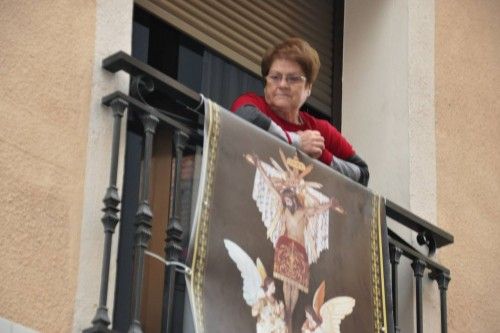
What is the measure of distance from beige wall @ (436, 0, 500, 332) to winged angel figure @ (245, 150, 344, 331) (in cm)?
145

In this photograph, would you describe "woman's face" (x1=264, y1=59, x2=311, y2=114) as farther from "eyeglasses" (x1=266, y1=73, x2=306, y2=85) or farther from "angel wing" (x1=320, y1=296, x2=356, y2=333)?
"angel wing" (x1=320, y1=296, x2=356, y2=333)

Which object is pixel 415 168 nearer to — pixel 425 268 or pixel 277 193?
pixel 425 268

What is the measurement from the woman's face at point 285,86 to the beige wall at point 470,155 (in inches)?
58.0

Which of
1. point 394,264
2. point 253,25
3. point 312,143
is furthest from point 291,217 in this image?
point 253,25

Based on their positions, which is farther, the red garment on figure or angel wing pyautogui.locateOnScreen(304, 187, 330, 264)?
the red garment on figure

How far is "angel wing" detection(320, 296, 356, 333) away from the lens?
8.73 meters

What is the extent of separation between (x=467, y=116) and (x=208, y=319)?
319 centimetres

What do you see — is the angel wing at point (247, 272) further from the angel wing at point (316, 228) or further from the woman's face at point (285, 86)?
the woman's face at point (285, 86)

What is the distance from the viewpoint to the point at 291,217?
28.6 ft

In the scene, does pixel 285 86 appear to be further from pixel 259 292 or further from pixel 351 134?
pixel 351 134

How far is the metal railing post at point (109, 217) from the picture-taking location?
778cm

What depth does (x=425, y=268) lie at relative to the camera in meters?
9.88

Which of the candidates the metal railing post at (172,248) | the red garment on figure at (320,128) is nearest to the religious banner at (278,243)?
the metal railing post at (172,248)

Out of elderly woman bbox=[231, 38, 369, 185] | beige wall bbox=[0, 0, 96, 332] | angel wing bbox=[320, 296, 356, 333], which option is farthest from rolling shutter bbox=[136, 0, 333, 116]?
angel wing bbox=[320, 296, 356, 333]
